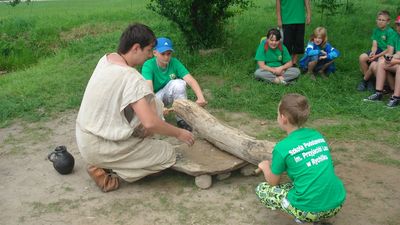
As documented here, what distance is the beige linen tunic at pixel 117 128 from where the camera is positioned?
3.76 meters

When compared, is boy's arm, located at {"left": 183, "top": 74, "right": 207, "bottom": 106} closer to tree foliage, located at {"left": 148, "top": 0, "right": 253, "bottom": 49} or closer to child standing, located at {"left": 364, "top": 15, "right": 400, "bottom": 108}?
child standing, located at {"left": 364, "top": 15, "right": 400, "bottom": 108}

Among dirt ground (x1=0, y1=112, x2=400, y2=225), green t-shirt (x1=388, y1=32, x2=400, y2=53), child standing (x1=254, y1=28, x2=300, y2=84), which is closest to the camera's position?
dirt ground (x1=0, y1=112, x2=400, y2=225)

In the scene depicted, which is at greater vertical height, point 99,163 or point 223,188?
point 99,163

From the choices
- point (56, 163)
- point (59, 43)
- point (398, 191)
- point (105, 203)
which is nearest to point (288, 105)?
point (398, 191)

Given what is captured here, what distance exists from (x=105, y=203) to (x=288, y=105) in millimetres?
1715

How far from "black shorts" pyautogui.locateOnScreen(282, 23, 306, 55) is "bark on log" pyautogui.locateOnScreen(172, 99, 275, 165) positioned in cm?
313

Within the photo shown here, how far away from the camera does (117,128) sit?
152 inches

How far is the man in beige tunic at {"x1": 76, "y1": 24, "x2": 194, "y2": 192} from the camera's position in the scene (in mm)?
3725

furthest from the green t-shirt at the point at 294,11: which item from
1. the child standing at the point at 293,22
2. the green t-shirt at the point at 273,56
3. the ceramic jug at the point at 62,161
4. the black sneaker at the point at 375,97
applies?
the ceramic jug at the point at 62,161

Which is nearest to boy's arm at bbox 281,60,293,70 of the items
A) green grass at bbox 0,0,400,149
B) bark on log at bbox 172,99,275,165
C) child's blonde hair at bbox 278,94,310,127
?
green grass at bbox 0,0,400,149

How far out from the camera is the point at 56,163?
4.38m

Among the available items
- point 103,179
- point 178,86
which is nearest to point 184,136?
point 103,179

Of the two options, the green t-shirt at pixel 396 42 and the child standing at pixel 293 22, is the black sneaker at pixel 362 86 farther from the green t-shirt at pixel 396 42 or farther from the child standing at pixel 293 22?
the child standing at pixel 293 22

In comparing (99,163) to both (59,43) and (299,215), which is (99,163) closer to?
(299,215)
